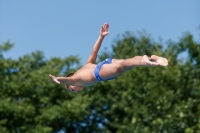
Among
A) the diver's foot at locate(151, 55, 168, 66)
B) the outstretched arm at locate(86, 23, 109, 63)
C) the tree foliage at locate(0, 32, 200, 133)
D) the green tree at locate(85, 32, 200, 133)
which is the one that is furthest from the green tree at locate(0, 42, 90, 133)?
the diver's foot at locate(151, 55, 168, 66)

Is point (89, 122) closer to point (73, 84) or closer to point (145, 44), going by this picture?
point (145, 44)

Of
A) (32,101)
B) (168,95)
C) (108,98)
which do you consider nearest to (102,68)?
(168,95)

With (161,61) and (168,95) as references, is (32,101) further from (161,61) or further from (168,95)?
(161,61)

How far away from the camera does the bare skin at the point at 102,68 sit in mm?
6383

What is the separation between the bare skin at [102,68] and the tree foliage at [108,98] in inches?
315

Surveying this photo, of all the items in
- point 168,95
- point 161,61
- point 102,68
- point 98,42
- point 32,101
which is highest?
point 32,101

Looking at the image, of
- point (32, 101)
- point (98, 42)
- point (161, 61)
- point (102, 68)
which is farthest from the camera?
point (32, 101)

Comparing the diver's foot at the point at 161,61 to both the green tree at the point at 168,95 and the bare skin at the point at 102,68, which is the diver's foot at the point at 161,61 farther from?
the green tree at the point at 168,95

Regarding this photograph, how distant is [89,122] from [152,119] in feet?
21.2

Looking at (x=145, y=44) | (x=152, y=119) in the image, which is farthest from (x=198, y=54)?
(x=145, y=44)

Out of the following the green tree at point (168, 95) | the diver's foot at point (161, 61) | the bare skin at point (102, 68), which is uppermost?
the green tree at point (168, 95)

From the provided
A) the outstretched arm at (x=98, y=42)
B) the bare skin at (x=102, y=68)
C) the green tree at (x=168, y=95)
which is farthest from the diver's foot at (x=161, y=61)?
the green tree at (x=168, y=95)

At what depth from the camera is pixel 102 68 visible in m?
7.21

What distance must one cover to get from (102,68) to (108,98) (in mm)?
15504
